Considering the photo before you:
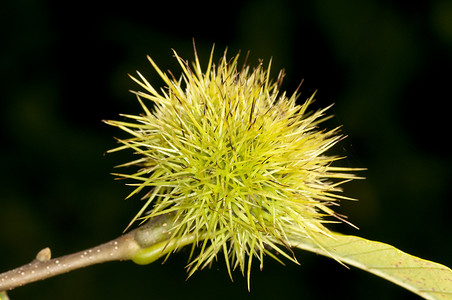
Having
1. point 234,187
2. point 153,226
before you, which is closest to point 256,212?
point 234,187

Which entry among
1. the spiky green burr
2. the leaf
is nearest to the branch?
the spiky green burr

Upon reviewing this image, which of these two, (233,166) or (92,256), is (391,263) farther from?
(92,256)

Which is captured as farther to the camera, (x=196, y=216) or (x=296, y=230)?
(x=296, y=230)

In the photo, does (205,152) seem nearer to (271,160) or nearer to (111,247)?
(271,160)

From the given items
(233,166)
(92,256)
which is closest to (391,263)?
(233,166)

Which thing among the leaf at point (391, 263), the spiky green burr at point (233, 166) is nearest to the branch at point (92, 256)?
the spiky green burr at point (233, 166)

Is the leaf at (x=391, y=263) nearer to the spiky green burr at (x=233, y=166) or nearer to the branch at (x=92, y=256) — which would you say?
the spiky green burr at (x=233, y=166)

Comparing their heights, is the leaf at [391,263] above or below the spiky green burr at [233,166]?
below
